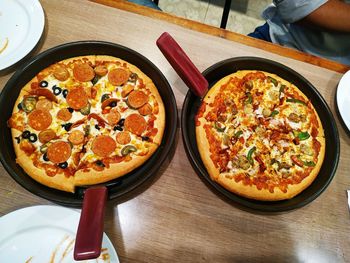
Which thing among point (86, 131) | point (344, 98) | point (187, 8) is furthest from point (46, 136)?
point (187, 8)

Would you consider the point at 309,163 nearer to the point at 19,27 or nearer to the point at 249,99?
the point at 249,99

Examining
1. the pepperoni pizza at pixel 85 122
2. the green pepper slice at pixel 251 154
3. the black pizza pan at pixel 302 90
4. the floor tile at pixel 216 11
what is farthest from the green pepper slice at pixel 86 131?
the floor tile at pixel 216 11

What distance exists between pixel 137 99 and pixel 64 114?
0.30m

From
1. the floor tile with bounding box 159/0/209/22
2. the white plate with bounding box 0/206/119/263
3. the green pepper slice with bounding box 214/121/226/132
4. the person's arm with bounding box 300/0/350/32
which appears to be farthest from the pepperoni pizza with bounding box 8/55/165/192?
the floor tile with bounding box 159/0/209/22

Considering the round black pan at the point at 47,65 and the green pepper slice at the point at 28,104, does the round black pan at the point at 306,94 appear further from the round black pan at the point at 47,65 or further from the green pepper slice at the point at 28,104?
the green pepper slice at the point at 28,104

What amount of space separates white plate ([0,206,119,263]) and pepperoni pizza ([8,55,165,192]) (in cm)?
10

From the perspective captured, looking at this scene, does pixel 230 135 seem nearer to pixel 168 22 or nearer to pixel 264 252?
pixel 264 252

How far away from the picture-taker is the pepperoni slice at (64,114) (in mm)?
1177

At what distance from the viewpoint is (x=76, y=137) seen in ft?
3.75

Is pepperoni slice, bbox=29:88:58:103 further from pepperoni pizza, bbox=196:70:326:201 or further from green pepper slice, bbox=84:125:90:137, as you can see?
pepperoni pizza, bbox=196:70:326:201

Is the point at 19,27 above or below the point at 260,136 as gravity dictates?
above

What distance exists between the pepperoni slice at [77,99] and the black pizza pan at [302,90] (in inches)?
15.1

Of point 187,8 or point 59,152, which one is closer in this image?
point 59,152

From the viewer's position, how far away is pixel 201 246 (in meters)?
Result: 1.07
